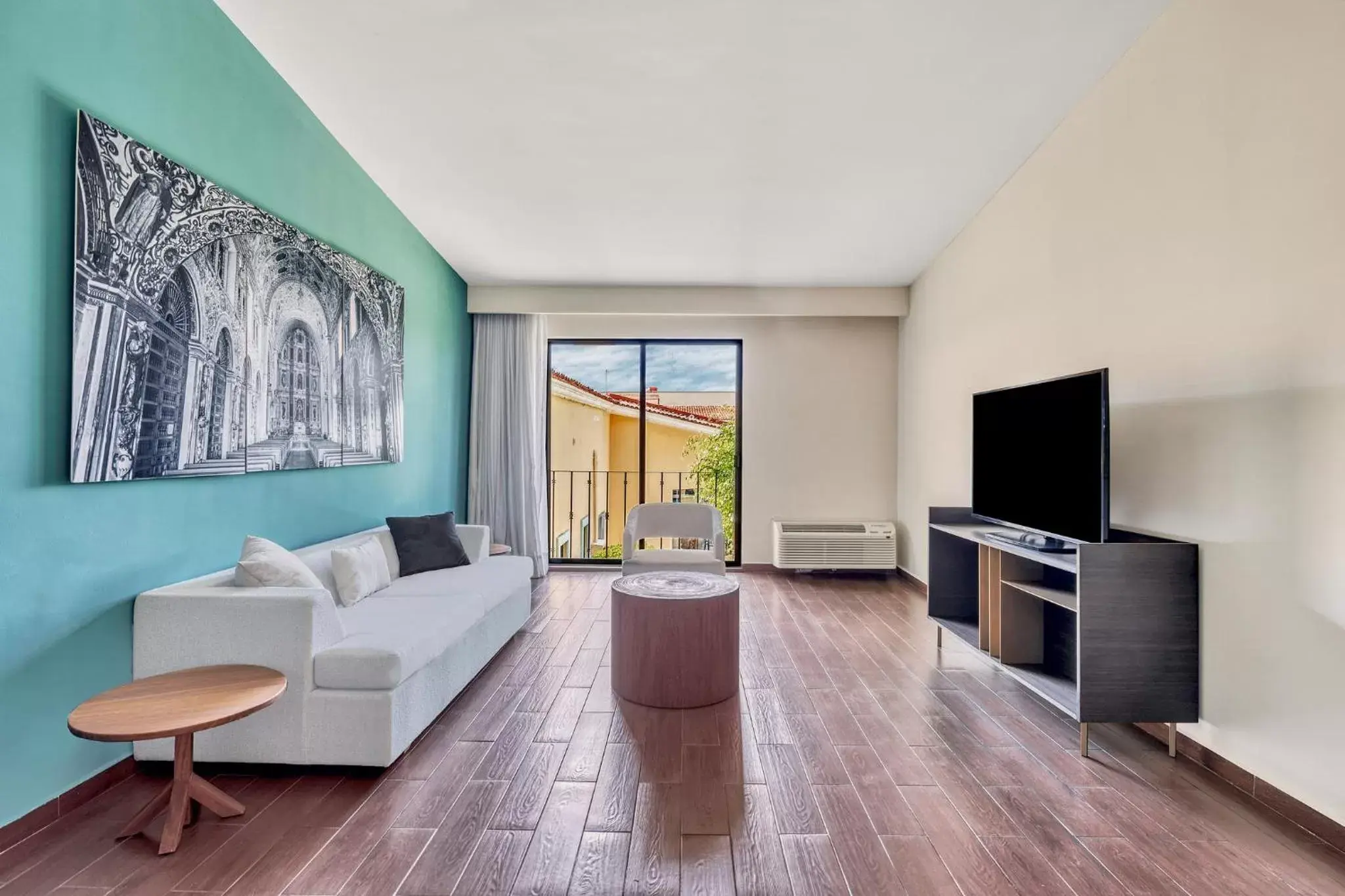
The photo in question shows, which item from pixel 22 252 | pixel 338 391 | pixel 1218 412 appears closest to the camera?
pixel 22 252

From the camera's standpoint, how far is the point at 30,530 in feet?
5.86

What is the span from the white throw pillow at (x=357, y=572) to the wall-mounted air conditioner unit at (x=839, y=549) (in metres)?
3.54

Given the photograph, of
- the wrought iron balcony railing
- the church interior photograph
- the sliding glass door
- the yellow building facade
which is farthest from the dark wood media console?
the yellow building facade

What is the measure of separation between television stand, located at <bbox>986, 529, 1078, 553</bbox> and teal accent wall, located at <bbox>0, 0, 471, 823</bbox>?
3423 millimetres

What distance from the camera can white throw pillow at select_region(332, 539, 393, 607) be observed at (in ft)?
9.65

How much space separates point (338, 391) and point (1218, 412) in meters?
3.89

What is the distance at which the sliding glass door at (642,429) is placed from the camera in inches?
243

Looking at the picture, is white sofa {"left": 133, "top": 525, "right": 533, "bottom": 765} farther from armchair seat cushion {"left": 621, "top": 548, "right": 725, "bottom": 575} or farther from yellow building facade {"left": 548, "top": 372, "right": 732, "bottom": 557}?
yellow building facade {"left": 548, "top": 372, "right": 732, "bottom": 557}

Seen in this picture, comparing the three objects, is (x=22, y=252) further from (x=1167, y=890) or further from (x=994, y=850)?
(x=1167, y=890)

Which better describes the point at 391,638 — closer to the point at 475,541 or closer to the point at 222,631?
the point at 222,631

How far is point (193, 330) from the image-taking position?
2287 millimetres

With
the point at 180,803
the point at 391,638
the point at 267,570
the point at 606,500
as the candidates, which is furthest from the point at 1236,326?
the point at 606,500

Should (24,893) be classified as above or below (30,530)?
below

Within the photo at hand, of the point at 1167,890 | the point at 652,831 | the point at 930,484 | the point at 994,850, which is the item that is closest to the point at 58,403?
the point at 652,831
